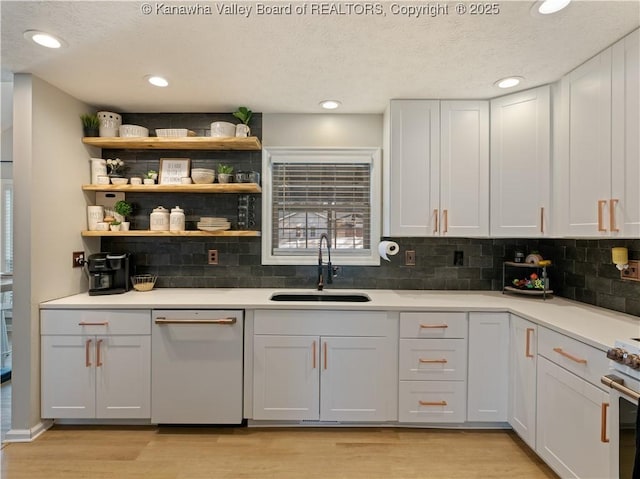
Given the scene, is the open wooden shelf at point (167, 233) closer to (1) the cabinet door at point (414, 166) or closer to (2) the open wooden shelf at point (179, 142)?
(2) the open wooden shelf at point (179, 142)

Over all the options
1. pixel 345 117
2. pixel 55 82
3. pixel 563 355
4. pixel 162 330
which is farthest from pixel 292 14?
pixel 563 355

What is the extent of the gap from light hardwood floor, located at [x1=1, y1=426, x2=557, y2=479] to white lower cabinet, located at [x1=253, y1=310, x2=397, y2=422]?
0.52 feet

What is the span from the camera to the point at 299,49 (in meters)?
1.80

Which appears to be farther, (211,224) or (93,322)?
(211,224)

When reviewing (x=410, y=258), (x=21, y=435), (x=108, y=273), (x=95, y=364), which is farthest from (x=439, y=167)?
(x=21, y=435)

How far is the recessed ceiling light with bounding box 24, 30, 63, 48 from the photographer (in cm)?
168

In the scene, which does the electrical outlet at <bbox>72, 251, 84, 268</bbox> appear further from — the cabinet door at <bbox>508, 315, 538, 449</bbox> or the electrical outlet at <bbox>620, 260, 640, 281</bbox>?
the electrical outlet at <bbox>620, 260, 640, 281</bbox>

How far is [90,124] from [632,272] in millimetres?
3812

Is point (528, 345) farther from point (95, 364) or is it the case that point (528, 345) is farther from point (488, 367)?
point (95, 364)

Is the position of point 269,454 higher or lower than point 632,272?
lower

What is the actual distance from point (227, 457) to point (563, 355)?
1940mm

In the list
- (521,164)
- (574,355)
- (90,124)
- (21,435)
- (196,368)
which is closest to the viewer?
(574,355)

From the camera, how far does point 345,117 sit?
280 cm

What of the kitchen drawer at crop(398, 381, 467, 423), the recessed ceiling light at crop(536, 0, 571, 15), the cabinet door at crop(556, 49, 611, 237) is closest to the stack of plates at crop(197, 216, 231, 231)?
the kitchen drawer at crop(398, 381, 467, 423)
